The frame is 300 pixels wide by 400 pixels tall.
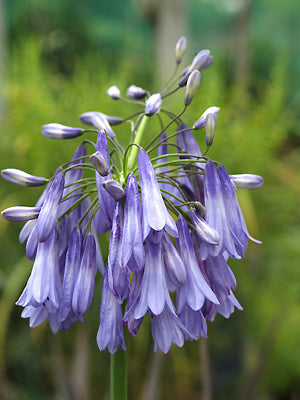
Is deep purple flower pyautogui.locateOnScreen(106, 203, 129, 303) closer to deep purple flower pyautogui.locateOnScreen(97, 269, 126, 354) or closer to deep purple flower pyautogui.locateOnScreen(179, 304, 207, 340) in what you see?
deep purple flower pyautogui.locateOnScreen(97, 269, 126, 354)

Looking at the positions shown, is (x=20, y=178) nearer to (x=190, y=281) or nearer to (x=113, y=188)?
(x=113, y=188)

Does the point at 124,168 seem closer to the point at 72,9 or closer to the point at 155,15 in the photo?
the point at 155,15

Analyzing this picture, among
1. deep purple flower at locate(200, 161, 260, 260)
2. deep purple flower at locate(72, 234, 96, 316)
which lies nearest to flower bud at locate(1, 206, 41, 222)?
deep purple flower at locate(72, 234, 96, 316)

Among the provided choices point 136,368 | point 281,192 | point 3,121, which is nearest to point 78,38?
point 3,121

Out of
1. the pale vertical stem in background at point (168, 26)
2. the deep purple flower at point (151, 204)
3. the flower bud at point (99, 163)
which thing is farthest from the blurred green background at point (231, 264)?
the flower bud at point (99, 163)

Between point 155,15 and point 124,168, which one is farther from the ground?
point 155,15

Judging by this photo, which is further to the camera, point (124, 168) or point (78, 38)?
point (78, 38)

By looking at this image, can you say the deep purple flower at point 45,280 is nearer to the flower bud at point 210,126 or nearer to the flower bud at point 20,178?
the flower bud at point 20,178
